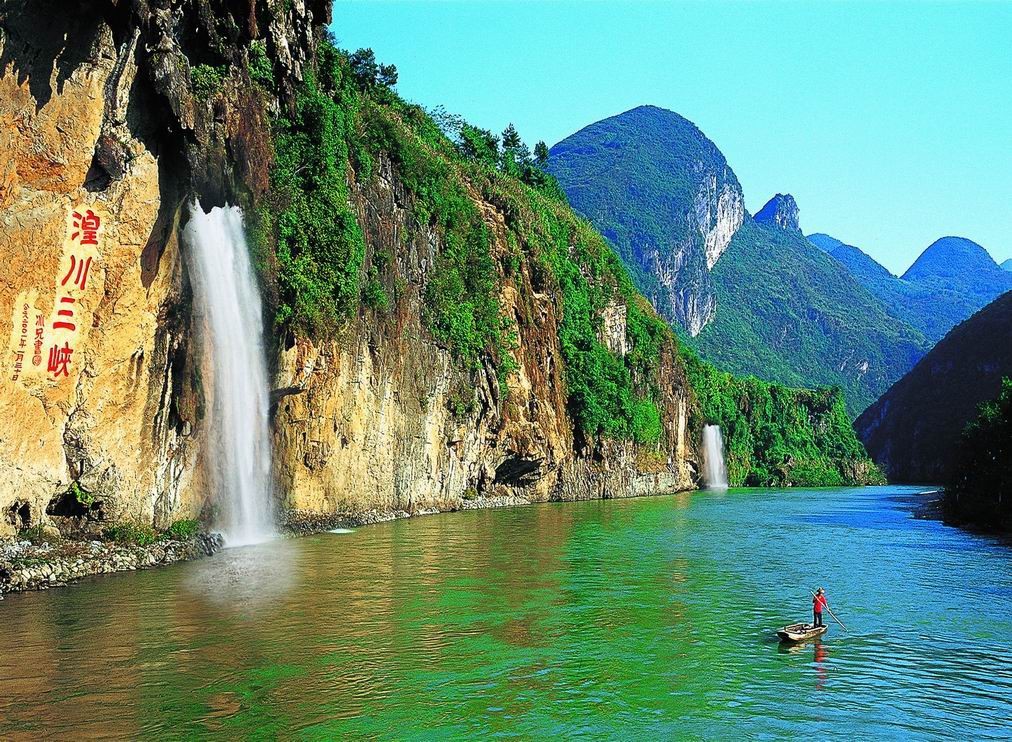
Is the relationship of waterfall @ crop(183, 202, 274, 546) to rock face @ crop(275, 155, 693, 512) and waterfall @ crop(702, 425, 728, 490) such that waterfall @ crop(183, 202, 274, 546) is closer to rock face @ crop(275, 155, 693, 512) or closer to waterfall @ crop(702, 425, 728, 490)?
rock face @ crop(275, 155, 693, 512)

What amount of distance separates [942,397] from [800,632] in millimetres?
122171

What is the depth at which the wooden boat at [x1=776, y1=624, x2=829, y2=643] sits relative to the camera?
14609 mm

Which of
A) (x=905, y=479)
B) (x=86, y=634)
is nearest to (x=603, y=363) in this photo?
(x=86, y=634)

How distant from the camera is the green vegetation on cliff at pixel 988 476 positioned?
35500mm

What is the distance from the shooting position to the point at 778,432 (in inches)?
4181

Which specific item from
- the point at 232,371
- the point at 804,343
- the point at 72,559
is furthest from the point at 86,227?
the point at 804,343

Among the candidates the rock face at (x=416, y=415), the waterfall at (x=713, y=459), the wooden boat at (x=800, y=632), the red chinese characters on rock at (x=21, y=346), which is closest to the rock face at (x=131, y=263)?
the red chinese characters on rock at (x=21, y=346)

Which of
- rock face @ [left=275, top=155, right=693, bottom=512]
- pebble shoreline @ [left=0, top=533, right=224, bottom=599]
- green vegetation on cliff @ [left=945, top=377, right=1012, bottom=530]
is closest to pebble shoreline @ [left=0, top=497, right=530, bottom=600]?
pebble shoreline @ [left=0, top=533, right=224, bottom=599]

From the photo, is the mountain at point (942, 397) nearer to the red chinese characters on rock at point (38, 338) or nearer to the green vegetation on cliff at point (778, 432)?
the green vegetation on cliff at point (778, 432)

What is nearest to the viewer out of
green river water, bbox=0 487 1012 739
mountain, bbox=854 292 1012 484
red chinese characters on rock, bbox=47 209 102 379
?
green river water, bbox=0 487 1012 739

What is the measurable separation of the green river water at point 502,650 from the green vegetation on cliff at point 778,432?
2673 inches

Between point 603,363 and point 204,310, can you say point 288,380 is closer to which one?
point 204,310

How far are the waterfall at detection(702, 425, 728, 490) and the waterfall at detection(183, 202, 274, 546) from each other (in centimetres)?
6495

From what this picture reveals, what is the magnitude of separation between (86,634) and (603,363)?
48.9 metres
